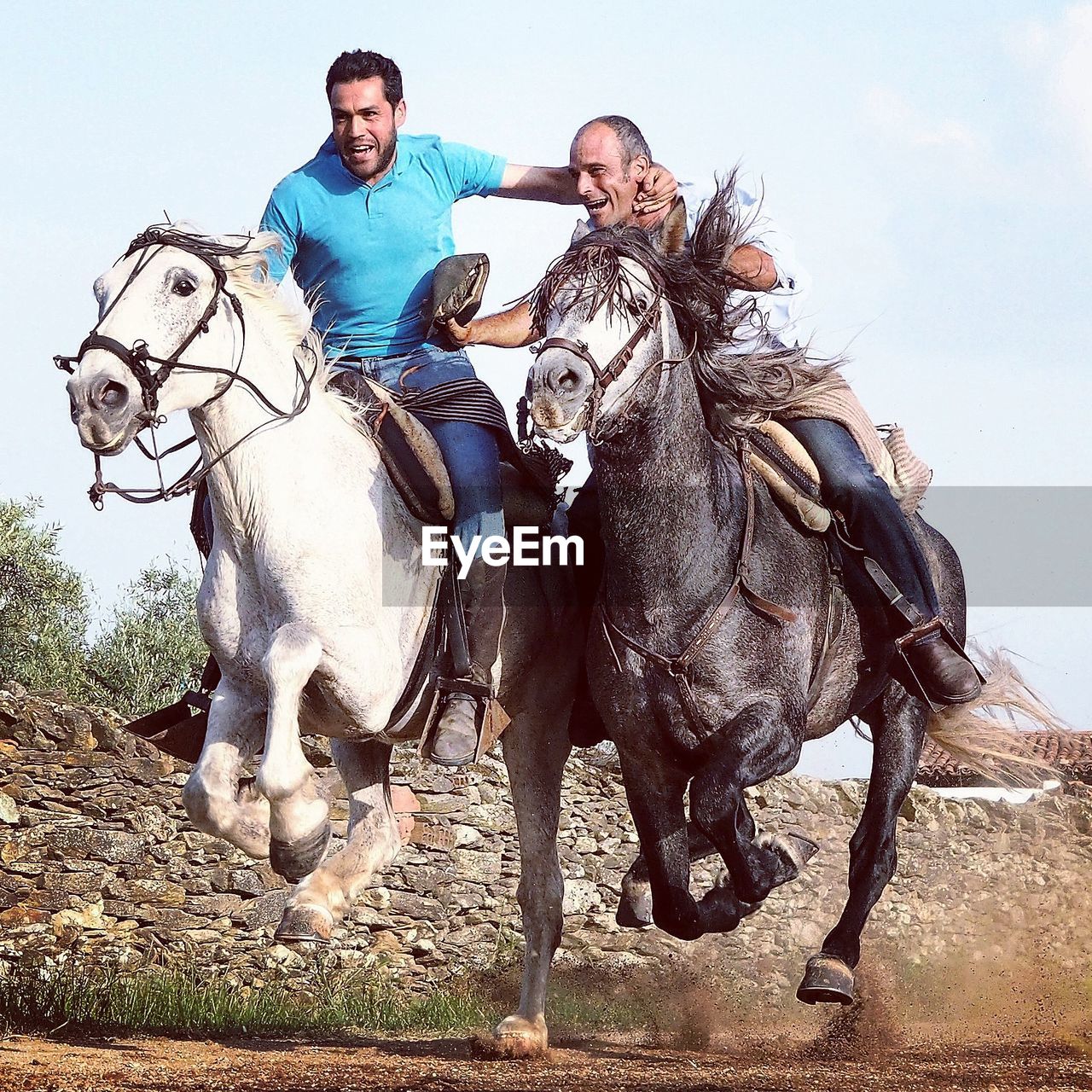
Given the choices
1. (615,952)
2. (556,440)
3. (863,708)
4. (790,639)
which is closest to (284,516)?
(556,440)

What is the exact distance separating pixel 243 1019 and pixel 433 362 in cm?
461

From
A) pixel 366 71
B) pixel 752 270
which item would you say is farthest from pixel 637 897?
pixel 366 71

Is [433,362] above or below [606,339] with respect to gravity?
above

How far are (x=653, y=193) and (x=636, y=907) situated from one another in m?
3.51

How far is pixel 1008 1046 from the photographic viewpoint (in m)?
8.28

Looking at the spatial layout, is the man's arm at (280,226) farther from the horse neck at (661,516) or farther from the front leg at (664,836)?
the front leg at (664,836)

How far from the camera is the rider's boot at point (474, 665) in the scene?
261 inches

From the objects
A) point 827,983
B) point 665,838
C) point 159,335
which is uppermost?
point 159,335

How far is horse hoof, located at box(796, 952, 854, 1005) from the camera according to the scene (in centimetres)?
648

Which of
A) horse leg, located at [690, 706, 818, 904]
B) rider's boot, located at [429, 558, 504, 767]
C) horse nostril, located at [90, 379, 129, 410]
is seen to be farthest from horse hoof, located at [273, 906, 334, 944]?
horse nostril, located at [90, 379, 129, 410]

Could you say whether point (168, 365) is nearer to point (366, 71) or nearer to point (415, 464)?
point (415, 464)

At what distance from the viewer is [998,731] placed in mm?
8742

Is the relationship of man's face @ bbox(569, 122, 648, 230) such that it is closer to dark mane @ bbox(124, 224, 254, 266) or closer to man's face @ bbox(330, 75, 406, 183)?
man's face @ bbox(330, 75, 406, 183)

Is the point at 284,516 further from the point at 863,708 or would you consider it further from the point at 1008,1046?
the point at 1008,1046
